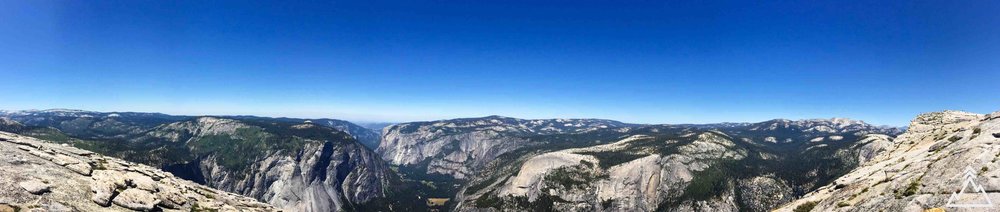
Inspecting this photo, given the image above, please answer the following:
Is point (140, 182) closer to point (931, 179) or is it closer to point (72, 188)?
point (72, 188)

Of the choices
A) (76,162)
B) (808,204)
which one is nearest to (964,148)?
(808,204)

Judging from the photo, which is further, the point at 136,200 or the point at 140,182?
the point at 140,182

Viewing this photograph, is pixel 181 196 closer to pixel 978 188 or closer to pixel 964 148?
pixel 978 188

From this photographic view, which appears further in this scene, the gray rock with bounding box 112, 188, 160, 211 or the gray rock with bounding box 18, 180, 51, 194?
the gray rock with bounding box 112, 188, 160, 211

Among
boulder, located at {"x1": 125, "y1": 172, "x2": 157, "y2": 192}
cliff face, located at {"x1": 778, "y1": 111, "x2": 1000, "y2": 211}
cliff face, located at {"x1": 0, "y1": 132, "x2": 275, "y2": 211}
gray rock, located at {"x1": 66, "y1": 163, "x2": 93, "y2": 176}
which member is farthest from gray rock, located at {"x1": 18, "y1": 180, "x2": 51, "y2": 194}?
cliff face, located at {"x1": 778, "y1": 111, "x2": 1000, "y2": 211}

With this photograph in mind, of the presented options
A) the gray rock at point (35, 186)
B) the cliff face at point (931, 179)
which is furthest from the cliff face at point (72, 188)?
the cliff face at point (931, 179)

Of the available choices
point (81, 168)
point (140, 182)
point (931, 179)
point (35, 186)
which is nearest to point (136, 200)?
point (35, 186)

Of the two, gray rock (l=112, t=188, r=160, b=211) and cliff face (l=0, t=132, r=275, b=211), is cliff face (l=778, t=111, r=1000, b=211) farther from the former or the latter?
cliff face (l=0, t=132, r=275, b=211)
